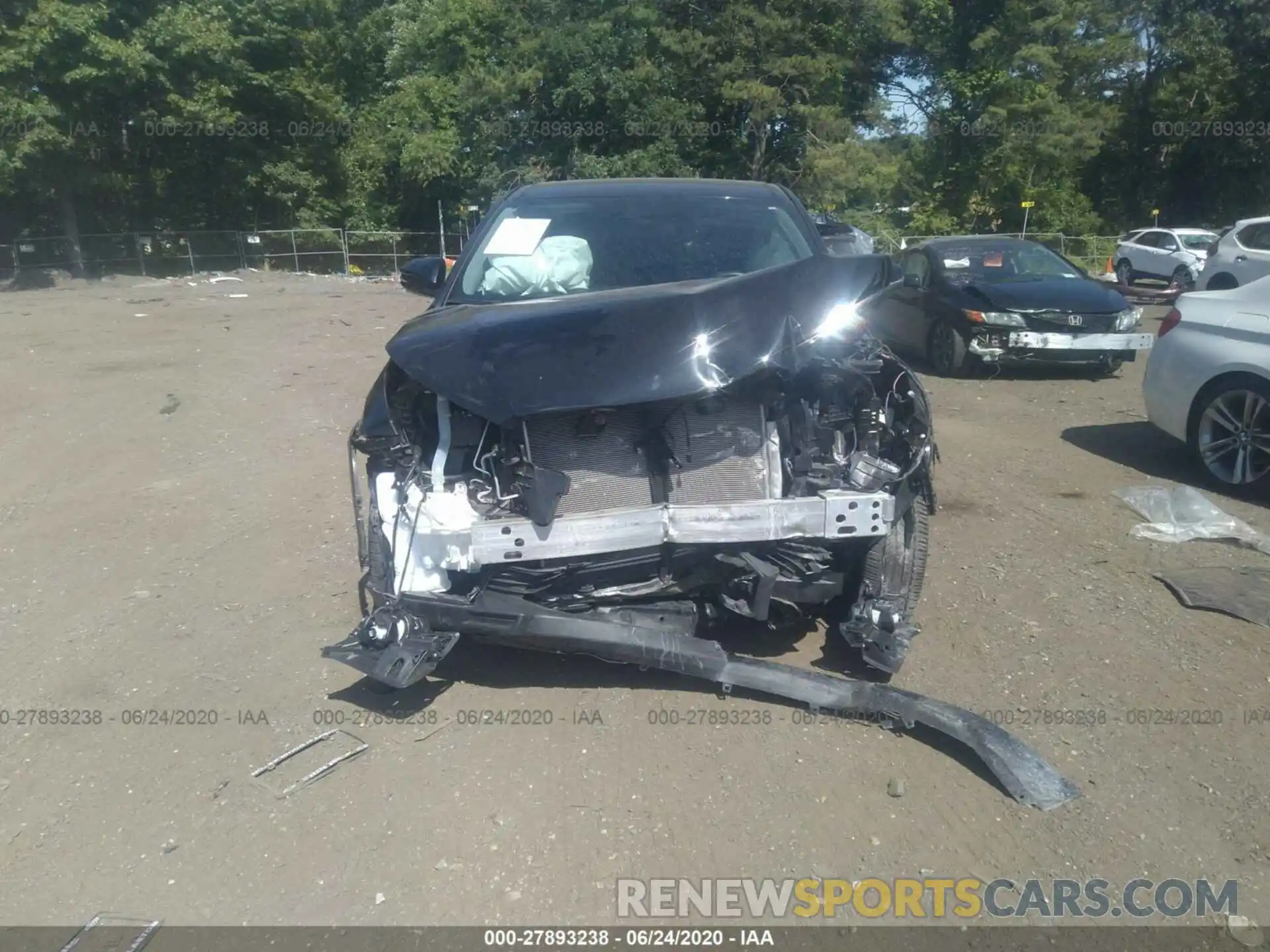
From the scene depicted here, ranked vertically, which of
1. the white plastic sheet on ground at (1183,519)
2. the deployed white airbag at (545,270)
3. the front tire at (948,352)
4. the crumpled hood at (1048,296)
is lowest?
the front tire at (948,352)

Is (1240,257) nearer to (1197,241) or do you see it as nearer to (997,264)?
(997,264)

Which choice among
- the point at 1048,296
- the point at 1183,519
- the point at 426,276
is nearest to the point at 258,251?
the point at 1048,296

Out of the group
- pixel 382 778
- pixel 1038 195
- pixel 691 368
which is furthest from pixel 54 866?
pixel 1038 195

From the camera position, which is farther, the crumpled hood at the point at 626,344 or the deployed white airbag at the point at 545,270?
the deployed white airbag at the point at 545,270

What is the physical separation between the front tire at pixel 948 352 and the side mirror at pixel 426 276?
702cm

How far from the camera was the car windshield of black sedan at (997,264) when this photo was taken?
474 inches

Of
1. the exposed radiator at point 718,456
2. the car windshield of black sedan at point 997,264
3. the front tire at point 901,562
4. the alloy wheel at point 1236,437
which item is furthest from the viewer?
the car windshield of black sedan at point 997,264

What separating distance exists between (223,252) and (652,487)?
2933 cm

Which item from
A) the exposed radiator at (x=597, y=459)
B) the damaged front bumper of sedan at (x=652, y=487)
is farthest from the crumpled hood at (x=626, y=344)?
the exposed radiator at (x=597, y=459)

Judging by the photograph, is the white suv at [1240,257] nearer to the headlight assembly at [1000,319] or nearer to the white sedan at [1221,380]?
the headlight assembly at [1000,319]

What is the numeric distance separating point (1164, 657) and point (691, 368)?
2444mm

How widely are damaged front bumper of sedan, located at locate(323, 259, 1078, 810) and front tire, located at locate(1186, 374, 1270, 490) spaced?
142 inches

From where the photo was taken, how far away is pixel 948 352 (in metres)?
11.7

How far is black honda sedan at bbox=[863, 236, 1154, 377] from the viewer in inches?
432
